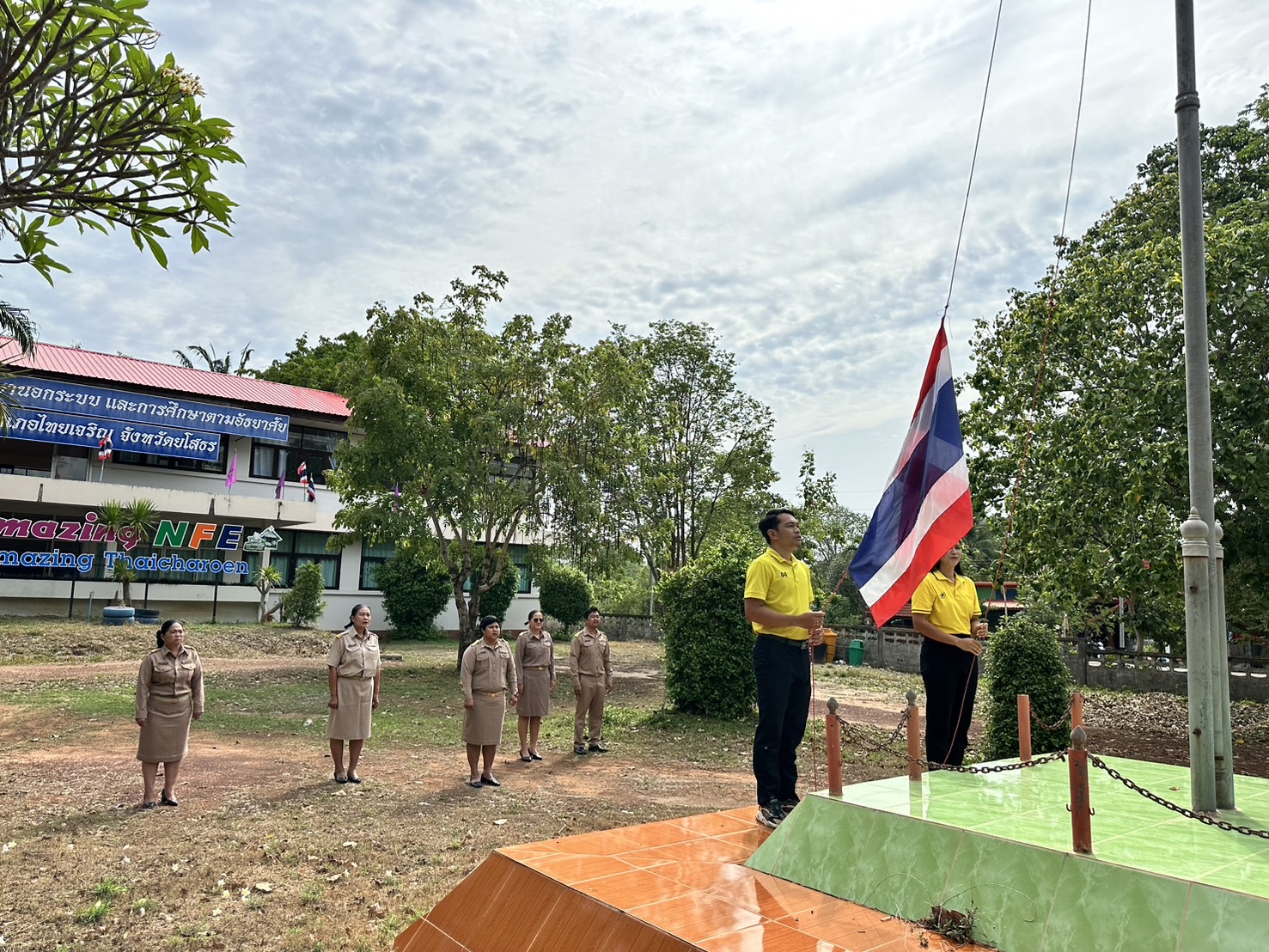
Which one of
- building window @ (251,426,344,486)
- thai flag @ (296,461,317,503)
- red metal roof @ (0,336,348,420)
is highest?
red metal roof @ (0,336,348,420)

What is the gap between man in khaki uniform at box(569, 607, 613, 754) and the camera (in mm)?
12078

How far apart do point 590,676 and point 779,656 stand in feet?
21.8

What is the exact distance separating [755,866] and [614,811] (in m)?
3.80

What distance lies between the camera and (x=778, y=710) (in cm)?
583

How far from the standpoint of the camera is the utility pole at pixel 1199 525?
4.95 m

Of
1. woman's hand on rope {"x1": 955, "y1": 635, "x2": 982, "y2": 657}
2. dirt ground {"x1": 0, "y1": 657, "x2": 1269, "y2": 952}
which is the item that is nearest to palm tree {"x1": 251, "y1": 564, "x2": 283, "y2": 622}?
dirt ground {"x1": 0, "y1": 657, "x2": 1269, "y2": 952}

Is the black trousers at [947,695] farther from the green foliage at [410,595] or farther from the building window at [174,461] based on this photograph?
the building window at [174,461]

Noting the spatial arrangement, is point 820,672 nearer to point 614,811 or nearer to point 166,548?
point 614,811

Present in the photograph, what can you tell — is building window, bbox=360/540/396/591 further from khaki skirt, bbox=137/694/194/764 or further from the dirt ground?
khaki skirt, bbox=137/694/194/764

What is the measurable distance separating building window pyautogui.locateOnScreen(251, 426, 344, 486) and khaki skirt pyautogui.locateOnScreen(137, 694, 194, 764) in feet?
80.8

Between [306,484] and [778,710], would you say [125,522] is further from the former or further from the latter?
[778,710]

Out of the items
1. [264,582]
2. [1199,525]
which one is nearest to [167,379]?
[264,582]

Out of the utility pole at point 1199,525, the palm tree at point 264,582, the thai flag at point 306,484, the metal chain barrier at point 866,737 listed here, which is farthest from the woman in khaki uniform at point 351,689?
the thai flag at point 306,484

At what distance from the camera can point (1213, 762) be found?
16.2 feet
